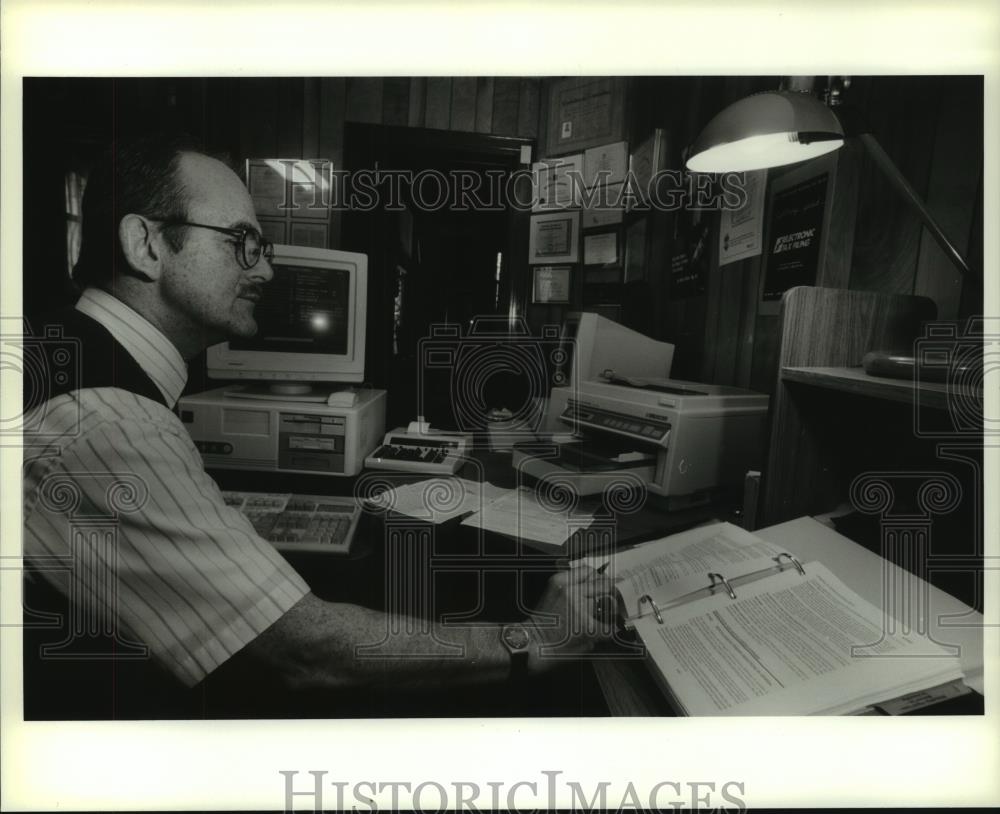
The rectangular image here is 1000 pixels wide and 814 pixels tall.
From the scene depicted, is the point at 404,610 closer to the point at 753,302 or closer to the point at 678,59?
the point at 678,59

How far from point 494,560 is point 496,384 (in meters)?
0.81

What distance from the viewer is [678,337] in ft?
6.28

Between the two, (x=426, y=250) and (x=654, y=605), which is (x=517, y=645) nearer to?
(x=654, y=605)

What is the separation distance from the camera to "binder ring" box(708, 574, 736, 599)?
798 mm

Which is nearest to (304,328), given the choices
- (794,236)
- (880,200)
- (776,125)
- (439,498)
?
(439,498)

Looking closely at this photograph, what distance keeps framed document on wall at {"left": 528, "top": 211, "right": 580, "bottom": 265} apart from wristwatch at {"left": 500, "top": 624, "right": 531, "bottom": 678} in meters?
1.29

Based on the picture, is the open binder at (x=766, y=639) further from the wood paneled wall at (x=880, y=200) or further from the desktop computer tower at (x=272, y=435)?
the desktop computer tower at (x=272, y=435)

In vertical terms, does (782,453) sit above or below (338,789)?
above

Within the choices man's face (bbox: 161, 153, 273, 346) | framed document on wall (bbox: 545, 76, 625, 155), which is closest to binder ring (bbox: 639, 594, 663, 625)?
man's face (bbox: 161, 153, 273, 346)

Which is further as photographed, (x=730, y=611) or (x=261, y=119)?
(x=261, y=119)

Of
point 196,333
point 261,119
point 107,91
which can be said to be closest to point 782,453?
point 196,333

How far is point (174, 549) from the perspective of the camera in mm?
838

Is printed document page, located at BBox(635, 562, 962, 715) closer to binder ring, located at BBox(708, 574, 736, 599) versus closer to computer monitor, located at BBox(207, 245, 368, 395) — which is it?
binder ring, located at BBox(708, 574, 736, 599)

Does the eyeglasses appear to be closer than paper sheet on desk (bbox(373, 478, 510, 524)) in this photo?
Yes
